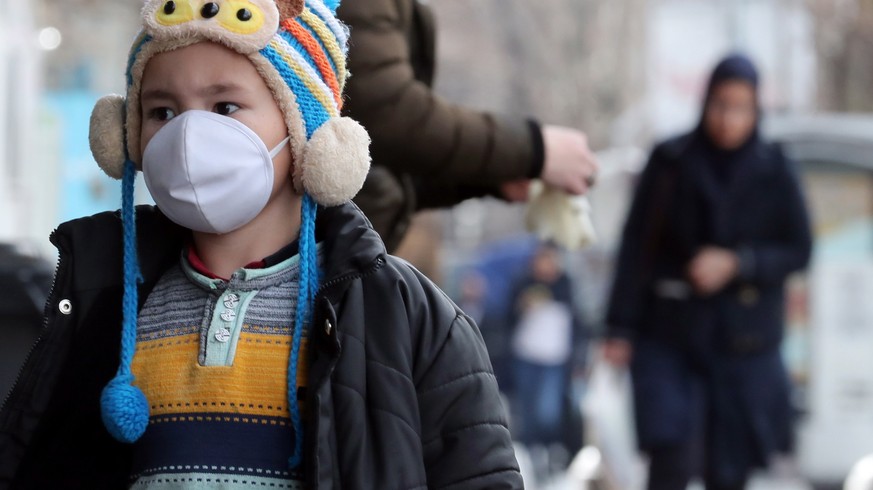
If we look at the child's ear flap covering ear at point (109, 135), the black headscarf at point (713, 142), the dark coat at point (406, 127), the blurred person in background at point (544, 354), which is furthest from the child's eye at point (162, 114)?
the blurred person in background at point (544, 354)

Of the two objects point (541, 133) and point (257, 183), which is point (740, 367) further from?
point (257, 183)

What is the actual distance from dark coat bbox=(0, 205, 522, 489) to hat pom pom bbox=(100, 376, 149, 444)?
0.41 ft

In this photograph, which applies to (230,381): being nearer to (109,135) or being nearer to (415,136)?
(109,135)

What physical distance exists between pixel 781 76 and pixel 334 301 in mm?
22341

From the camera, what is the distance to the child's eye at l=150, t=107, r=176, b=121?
2611mm

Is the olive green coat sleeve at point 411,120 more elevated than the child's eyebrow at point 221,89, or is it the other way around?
the child's eyebrow at point 221,89

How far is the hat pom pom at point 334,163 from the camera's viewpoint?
259 cm

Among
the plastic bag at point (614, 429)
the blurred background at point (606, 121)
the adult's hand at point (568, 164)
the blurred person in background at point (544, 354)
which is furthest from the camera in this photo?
the blurred person in background at point (544, 354)

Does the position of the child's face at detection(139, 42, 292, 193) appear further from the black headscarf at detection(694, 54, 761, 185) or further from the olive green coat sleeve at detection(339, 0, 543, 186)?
the black headscarf at detection(694, 54, 761, 185)

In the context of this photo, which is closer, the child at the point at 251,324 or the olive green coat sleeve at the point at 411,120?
the child at the point at 251,324

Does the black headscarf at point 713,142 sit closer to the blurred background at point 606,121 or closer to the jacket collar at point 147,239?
the blurred background at point 606,121

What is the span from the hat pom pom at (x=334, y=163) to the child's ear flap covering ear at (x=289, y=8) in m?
0.18

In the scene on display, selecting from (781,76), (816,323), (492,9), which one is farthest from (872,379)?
(492,9)

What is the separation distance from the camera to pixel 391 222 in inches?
142
